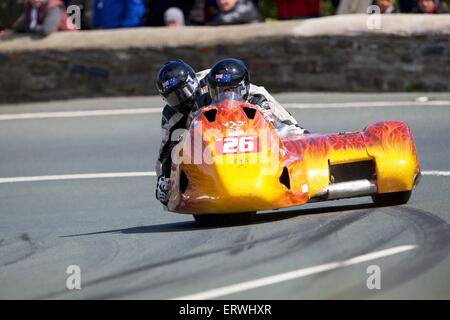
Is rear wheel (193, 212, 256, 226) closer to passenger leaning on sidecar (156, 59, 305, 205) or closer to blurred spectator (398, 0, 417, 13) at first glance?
passenger leaning on sidecar (156, 59, 305, 205)

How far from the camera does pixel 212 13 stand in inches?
707

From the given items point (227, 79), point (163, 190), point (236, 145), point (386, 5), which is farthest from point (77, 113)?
point (236, 145)

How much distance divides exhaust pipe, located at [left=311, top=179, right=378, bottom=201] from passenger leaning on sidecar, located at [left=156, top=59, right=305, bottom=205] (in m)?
0.75

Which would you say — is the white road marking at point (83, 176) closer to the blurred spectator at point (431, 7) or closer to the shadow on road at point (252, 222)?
the shadow on road at point (252, 222)

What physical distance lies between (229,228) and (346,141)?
1184 millimetres

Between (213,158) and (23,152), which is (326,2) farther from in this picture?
(213,158)

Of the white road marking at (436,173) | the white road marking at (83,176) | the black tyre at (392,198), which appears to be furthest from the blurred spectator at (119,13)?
the black tyre at (392,198)

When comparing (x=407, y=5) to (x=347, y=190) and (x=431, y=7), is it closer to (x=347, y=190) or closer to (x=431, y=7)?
(x=431, y=7)

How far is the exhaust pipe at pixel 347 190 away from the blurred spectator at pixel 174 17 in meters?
8.15

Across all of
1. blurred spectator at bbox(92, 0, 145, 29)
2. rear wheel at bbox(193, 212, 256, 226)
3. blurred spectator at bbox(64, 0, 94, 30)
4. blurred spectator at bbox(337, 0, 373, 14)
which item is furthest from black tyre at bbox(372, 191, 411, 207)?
blurred spectator at bbox(64, 0, 94, 30)

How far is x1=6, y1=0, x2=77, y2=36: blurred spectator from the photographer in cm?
1777

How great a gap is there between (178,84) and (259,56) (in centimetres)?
691

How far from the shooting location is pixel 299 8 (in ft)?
58.4
